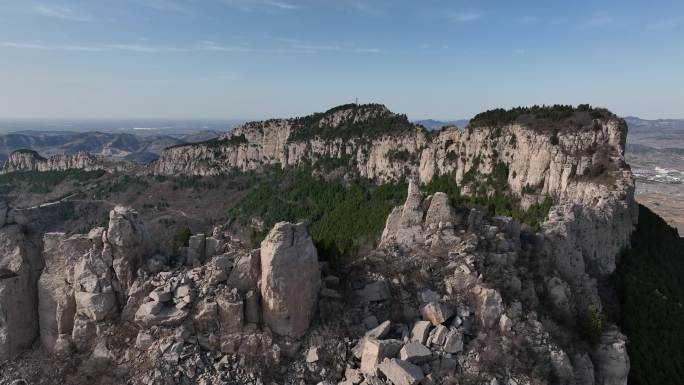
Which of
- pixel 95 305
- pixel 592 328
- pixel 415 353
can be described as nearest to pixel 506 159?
pixel 592 328

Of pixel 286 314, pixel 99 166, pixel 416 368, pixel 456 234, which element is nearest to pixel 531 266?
pixel 456 234

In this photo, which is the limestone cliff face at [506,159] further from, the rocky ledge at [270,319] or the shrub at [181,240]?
the shrub at [181,240]

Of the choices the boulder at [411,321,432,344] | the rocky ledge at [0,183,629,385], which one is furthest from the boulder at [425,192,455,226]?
the boulder at [411,321,432,344]

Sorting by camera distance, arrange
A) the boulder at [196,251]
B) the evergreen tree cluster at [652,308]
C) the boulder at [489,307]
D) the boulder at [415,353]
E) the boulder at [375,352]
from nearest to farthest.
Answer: the boulder at [375,352] → the boulder at [415,353] → the boulder at [489,307] → the boulder at [196,251] → the evergreen tree cluster at [652,308]

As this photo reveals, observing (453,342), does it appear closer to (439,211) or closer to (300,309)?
(300,309)

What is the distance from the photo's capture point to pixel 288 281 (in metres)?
18.8

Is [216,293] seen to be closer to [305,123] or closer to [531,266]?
[531,266]

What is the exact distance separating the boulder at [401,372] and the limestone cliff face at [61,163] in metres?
121

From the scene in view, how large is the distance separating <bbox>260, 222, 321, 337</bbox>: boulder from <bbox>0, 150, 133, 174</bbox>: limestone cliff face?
11599 cm

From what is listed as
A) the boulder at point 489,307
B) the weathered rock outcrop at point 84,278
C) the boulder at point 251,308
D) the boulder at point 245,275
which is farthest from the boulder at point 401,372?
the weathered rock outcrop at point 84,278

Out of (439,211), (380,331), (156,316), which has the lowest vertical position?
(380,331)

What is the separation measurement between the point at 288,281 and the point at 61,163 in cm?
13823

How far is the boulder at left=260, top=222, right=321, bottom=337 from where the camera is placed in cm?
1848

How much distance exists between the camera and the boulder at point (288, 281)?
18484 millimetres
